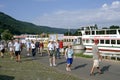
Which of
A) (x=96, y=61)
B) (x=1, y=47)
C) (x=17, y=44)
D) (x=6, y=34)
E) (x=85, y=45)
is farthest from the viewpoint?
(x=6, y=34)

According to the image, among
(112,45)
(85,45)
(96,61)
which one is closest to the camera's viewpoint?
(96,61)

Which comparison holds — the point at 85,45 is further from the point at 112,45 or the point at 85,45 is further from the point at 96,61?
the point at 96,61

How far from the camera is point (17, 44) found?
24.5 m

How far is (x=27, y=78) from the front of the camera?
14898 millimetres

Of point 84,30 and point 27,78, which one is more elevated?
point 84,30

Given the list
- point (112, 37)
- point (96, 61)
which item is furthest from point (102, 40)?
point (96, 61)

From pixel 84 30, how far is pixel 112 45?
10.3 metres

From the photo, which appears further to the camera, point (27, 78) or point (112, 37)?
point (112, 37)

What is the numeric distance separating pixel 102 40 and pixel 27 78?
2854cm

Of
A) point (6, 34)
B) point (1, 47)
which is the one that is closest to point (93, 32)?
point (1, 47)

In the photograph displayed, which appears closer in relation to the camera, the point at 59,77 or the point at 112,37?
the point at 59,77

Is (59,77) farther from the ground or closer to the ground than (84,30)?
closer to the ground

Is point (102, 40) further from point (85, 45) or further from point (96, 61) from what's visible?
point (96, 61)

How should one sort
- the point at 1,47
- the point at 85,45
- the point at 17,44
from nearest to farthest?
the point at 17,44 → the point at 1,47 → the point at 85,45
